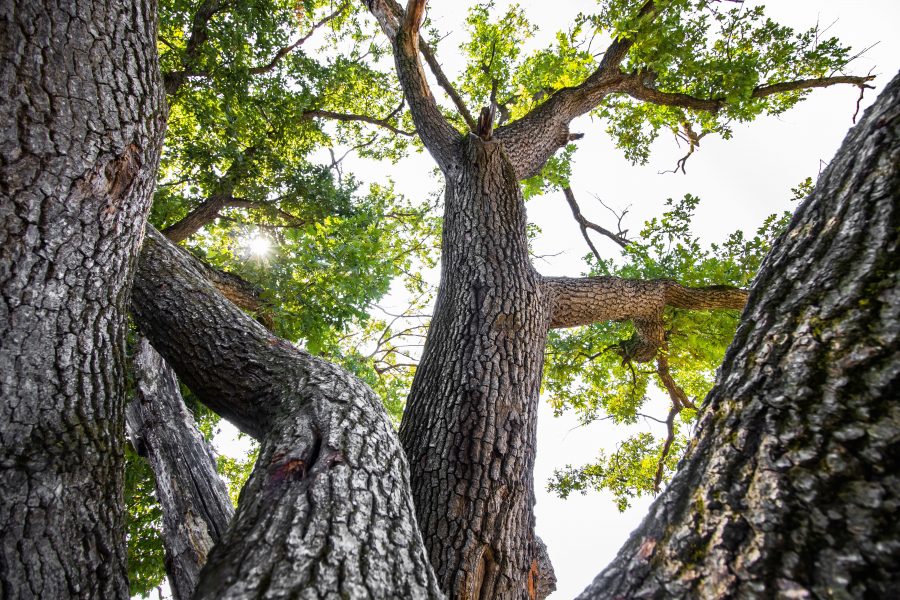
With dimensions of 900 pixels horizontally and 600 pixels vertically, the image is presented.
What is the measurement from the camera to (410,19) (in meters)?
5.09

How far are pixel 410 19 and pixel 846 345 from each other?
5.37 meters

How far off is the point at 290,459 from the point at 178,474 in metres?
1.75

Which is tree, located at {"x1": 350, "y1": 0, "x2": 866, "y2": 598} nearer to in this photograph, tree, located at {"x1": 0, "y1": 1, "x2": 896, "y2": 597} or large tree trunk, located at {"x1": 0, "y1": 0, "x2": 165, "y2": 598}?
tree, located at {"x1": 0, "y1": 1, "x2": 896, "y2": 597}

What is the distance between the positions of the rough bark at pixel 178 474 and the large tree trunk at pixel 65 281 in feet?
2.97

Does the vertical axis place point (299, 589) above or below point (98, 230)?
below

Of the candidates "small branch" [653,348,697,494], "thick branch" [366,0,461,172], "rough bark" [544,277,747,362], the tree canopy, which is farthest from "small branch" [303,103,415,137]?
"small branch" [653,348,697,494]

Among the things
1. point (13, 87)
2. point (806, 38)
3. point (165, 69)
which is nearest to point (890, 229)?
point (13, 87)

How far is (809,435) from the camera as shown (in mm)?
1069

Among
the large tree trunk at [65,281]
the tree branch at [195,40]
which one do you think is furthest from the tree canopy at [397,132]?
the large tree trunk at [65,281]

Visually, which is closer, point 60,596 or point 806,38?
point 60,596

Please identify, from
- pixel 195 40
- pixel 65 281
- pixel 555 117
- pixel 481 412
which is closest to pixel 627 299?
pixel 555 117

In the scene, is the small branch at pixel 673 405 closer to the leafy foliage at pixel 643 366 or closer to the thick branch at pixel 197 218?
the leafy foliage at pixel 643 366

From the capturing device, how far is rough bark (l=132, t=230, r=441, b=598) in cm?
136

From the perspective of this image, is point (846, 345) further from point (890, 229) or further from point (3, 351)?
point (3, 351)
